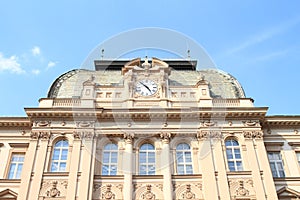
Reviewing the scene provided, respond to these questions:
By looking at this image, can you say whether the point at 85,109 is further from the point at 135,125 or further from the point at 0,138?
the point at 0,138

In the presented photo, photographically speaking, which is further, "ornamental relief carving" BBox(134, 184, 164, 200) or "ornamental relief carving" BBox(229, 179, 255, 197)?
"ornamental relief carving" BBox(229, 179, 255, 197)

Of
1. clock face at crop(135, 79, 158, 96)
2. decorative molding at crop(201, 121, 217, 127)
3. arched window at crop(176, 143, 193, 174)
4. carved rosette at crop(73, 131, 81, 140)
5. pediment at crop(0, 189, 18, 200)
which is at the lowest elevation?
pediment at crop(0, 189, 18, 200)

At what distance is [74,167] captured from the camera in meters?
20.2

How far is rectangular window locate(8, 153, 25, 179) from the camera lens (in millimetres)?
21345

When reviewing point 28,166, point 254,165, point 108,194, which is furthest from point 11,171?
point 254,165

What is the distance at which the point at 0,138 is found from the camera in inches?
888

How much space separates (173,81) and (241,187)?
930 cm

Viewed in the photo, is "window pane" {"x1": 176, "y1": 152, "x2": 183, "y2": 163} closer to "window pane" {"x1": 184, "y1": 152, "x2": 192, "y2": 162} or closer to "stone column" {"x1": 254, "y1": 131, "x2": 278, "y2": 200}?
"window pane" {"x1": 184, "y1": 152, "x2": 192, "y2": 162}

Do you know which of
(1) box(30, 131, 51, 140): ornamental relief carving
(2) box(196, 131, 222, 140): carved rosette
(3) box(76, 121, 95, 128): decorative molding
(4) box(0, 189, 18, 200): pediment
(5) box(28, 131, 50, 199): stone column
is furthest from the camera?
(3) box(76, 121, 95, 128): decorative molding

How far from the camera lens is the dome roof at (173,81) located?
25234 mm

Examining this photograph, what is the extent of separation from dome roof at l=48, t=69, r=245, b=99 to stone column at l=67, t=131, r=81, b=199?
431cm

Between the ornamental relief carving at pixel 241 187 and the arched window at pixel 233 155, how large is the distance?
0.93m

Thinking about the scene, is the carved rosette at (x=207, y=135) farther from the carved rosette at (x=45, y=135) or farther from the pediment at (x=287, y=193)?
the carved rosette at (x=45, y=135)

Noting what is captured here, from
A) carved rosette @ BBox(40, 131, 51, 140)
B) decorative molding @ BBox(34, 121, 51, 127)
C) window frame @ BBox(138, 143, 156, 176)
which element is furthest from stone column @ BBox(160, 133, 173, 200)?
decorative molding @ BBox(34, 121, 51, 127)
